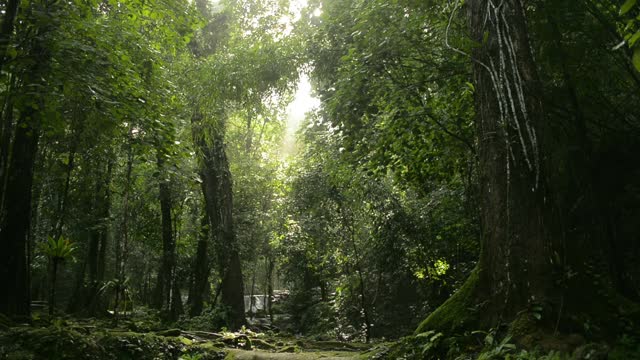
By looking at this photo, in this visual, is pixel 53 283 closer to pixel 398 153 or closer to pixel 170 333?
pixel 170 333

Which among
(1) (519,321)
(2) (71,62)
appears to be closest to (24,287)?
(2) (71,62)

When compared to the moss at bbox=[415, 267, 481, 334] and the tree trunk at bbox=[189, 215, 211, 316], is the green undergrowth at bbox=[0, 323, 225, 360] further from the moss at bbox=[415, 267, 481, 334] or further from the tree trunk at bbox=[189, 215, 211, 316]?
the tree trunk at bbox=[189, 215, 211, 316]

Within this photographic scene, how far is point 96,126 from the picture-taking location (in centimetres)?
910

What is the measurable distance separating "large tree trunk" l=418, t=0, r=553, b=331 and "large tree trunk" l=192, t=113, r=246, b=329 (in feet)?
33.7

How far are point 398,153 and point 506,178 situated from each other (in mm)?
4016

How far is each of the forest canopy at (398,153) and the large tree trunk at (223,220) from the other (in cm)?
7

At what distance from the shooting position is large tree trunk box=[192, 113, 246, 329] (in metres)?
14.3

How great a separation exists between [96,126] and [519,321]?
8.32 metres

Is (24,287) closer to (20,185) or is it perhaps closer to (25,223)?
(25,223)

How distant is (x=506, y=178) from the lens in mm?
4629

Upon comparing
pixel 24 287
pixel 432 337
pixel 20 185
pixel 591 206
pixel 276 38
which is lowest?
pixel 432 337

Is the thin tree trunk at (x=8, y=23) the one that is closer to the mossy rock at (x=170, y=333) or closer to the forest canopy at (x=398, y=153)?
the forest canopy at (x=398, y=153)

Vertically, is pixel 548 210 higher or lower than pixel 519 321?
higher

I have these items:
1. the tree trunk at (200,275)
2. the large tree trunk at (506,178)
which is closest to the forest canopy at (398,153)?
the large tree trunk at (506,178)
